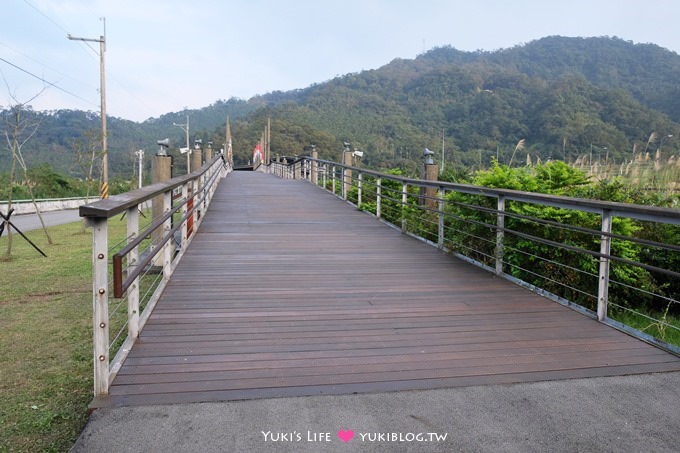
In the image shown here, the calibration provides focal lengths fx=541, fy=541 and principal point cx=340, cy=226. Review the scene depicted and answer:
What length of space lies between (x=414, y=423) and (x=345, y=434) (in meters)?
0.33

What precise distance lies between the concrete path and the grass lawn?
1.49 feet

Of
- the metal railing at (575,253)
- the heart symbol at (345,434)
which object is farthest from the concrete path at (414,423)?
the metal railing at (575,253)

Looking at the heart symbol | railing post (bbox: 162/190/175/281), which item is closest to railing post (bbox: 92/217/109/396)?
the heart symbol

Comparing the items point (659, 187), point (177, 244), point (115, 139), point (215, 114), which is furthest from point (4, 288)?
point (215, 114)

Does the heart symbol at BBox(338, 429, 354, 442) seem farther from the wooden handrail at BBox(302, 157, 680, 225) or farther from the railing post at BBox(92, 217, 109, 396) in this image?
the wooden handrail at BBox(302, 157, 680, 225)

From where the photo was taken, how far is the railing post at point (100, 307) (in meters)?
2.61

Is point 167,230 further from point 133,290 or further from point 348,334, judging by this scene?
point 348,334

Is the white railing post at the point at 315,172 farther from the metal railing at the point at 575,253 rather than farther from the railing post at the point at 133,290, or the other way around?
the railing post at the point at 133,290

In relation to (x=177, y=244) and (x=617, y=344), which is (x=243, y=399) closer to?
(x=617, y=344)

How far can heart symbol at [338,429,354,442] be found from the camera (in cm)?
230

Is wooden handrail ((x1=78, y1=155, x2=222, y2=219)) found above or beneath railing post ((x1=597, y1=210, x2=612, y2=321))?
above

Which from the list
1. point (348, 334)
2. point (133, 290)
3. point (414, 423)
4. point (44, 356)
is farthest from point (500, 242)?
point (44, 356)

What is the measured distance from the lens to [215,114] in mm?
118250

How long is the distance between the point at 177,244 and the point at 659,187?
20.6 ft
